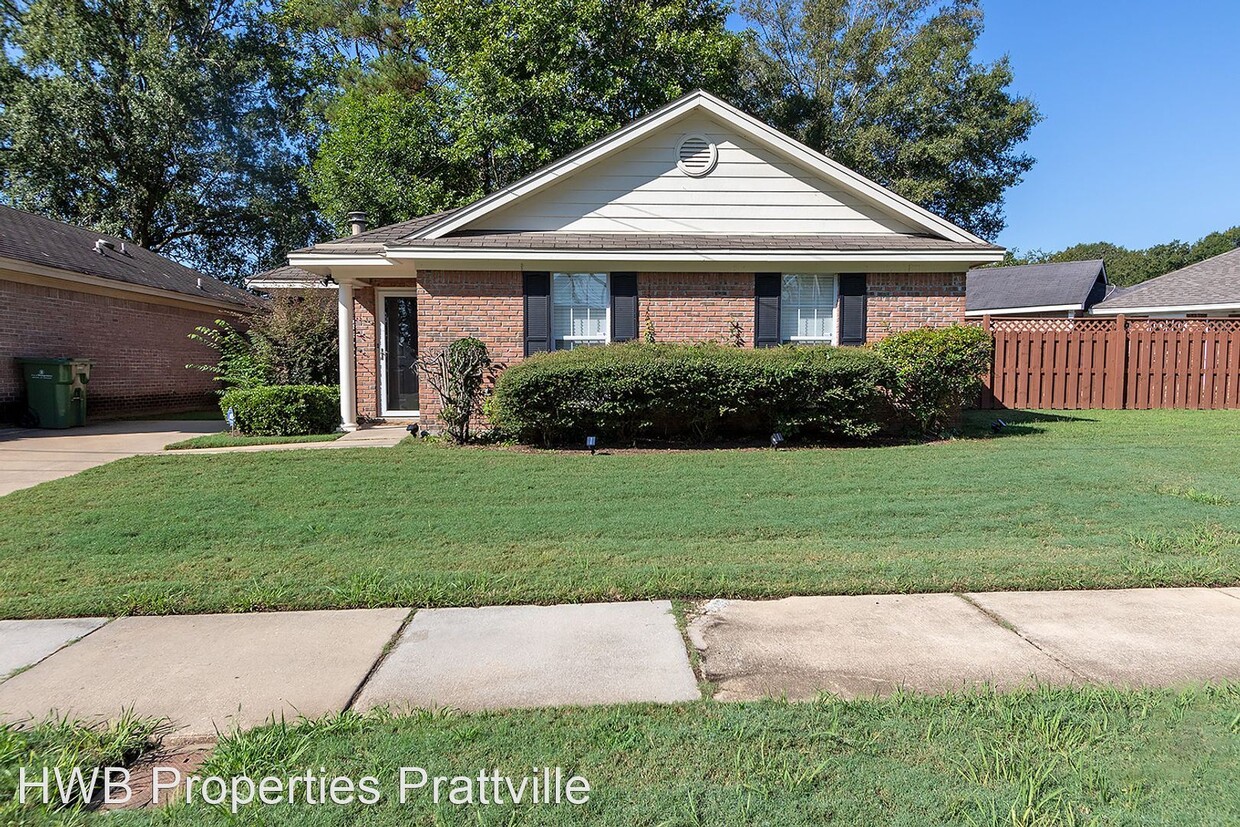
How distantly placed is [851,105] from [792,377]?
2013 centimetres

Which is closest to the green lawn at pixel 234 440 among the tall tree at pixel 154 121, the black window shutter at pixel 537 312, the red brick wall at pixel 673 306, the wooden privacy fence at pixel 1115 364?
the red brick wall at pixel 673 306

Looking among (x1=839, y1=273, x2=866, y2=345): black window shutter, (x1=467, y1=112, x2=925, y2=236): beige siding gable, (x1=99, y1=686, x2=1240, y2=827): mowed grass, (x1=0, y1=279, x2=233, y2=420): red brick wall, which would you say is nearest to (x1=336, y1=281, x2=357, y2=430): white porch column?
(x1=467, y1=112, x2=925, y2=236): beige siding gable

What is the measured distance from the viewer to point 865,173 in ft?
77.2

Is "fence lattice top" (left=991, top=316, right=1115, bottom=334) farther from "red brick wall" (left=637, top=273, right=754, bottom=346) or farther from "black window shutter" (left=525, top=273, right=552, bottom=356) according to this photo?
"black window shutter" (left=525, top=273, right=552, bottom=356)

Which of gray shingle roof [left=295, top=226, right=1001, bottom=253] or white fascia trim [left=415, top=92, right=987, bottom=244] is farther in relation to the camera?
white fascia trim [left=415, top=92, right=987, bottom=244]

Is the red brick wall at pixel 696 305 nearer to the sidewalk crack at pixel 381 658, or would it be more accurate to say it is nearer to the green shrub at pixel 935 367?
the green shrub at pixel 935 367

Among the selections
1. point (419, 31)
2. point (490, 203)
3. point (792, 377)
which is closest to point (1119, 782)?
point (792, 377)

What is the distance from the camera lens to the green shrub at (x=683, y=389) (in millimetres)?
9180

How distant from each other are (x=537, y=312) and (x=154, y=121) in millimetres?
21167

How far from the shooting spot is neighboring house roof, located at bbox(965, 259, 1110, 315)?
28.3m

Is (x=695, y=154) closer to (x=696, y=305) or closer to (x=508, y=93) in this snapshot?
(x=696, y=305)

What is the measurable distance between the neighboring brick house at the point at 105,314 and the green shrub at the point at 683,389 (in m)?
10.1

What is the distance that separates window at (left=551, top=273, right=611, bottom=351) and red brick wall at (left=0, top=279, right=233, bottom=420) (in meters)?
10.3

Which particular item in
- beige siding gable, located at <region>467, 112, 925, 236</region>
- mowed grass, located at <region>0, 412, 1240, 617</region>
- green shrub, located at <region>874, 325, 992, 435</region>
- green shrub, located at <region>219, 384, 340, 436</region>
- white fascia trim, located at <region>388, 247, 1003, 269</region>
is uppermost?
beige siding gable, located at <region>467, 112, 925, 236</region>
